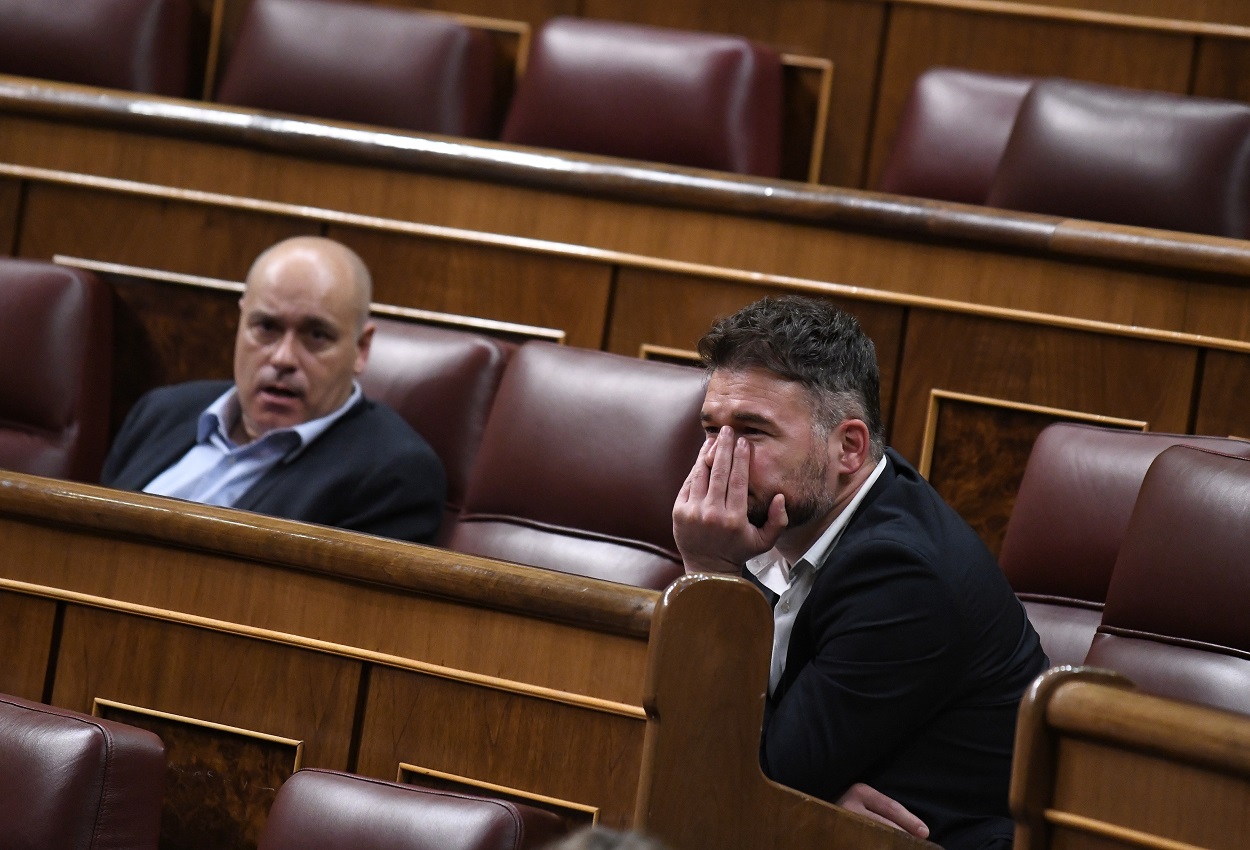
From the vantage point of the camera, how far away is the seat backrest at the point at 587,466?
2.33ft

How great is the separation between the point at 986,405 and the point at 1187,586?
0.71 feet

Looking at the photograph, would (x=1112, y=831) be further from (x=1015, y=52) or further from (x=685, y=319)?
(x=1015, y=52)

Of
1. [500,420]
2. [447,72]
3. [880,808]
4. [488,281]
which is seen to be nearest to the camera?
[880,808]

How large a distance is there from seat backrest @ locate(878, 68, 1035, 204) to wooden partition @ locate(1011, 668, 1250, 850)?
565 mm

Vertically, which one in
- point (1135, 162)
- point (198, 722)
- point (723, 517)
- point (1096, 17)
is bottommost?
point (198, 722)

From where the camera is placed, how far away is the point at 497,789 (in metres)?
0.52

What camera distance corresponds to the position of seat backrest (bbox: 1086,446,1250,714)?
55 cm

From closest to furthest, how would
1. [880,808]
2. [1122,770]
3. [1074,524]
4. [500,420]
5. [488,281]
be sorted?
[1122,770] → [880,808] → [1074,524] → [500,420] → [488,281]

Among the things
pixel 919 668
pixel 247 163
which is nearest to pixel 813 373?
pixel 919 668

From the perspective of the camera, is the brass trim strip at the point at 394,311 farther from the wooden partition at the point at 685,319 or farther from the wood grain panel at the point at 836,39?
the wood grain panel at the point at 836,39

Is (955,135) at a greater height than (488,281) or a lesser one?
greater

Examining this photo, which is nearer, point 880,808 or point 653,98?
point 880,808

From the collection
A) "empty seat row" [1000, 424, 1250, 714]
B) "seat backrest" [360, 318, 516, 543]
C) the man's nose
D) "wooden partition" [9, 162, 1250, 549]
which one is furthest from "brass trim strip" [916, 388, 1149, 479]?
the man's nose

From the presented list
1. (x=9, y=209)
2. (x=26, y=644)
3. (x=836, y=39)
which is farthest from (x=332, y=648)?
(x=836, y=39)
